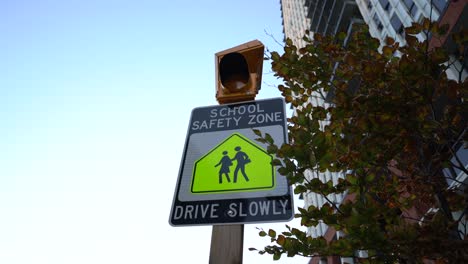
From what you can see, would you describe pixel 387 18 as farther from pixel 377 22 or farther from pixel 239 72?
pixel 239 72

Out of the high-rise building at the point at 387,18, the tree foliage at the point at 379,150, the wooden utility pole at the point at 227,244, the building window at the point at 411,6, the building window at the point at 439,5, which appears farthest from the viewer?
the building window at the point at 411,6

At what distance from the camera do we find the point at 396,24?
→ 19375mm

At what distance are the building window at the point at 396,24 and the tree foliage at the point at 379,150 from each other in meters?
17.0

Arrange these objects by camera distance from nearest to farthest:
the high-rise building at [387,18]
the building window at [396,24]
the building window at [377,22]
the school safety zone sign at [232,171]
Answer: the school safety zone sign at [232,171] → the high-rise building at [387,18] → the building window at [396,24] → the building window at [377,22]

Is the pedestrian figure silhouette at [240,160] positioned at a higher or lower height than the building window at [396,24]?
lower

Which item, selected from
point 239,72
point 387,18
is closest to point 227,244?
point 239,72

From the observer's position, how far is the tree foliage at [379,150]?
2.61m

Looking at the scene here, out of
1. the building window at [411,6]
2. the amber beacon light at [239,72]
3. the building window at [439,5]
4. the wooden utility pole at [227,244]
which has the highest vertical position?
the building window at [411,6]

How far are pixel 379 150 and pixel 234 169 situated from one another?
2595 mm

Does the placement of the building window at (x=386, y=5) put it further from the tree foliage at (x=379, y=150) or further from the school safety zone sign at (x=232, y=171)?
the school safety zone sign at (x=232, y=171)

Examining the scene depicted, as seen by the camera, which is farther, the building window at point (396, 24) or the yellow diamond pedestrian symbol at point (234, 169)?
the building window at point (396, 24)

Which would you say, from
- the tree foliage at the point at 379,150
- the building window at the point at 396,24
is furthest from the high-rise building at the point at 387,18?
the tree foliage at the point at 379,150

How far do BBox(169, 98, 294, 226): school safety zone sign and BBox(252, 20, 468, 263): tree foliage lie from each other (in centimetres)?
14

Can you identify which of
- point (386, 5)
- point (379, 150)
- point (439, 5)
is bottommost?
point (379, 150)
